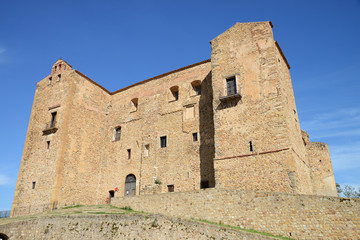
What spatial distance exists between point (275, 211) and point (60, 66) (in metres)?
21.0

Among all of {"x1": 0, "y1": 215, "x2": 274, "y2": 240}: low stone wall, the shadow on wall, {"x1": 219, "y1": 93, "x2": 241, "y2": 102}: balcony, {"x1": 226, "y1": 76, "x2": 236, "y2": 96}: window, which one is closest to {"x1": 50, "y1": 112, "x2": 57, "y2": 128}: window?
{"x1": 0, "y1": 215, "x2": 274, "y2": 240}: low stone wall

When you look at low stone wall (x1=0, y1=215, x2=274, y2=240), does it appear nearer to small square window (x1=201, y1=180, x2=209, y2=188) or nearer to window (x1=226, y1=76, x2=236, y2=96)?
small square window (x1=201, y1=180, x2=209, y2=188)

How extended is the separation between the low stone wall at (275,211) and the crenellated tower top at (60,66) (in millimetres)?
15294

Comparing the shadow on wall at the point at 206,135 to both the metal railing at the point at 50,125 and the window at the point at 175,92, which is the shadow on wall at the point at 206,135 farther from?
the metal railing at the point at 50,125

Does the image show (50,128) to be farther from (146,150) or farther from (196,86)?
(196,86)

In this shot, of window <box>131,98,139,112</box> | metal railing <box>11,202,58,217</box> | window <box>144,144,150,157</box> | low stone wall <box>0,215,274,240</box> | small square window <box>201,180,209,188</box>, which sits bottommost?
low stone wall <box>0,215,274,240</box>

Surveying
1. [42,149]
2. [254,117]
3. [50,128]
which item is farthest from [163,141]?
[42,149]

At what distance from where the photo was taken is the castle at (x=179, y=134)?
14844 millimetres

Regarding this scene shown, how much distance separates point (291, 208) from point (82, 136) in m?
16.8

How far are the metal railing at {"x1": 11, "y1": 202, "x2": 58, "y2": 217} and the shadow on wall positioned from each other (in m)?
10.2

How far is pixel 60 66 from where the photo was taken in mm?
24484

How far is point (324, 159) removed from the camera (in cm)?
1792

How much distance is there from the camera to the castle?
48.7 ft

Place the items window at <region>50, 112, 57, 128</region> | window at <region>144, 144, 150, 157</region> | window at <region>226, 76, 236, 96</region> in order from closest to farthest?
window at <region>226, 76, 236, 96</region>, window at <region>144, 144, 150, 157</region>, window at <region>50, 112, 57, 128</region>
